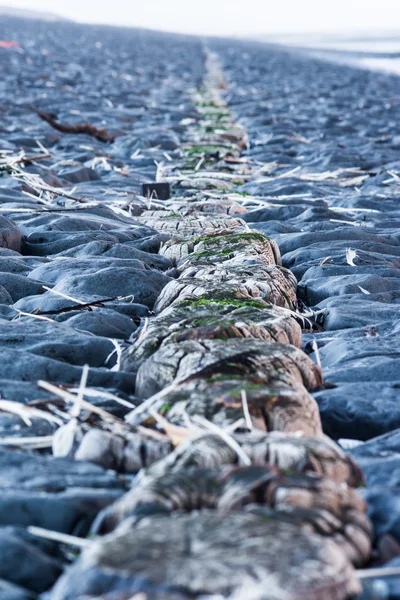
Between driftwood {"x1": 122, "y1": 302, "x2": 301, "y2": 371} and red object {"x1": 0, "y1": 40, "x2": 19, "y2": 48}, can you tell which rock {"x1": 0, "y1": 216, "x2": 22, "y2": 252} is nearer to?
driftwood {"x1": 122, "y1": 302, "x2": 301, "y2": 371}

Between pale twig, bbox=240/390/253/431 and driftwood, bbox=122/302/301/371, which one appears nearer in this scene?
pale twig, bbox=240/390/253/431

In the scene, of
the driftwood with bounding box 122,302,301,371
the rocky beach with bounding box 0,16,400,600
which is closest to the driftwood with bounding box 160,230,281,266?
the rocky beach with bounding box 0,16,400,600

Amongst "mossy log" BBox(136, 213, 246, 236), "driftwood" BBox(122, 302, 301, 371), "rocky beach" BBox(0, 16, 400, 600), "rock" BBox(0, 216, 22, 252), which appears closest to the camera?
"rocky beach" BBox(0, 16, 400, 600)

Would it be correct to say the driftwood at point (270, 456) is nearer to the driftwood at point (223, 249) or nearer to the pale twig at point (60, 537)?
the pale twig at point (60, 537)

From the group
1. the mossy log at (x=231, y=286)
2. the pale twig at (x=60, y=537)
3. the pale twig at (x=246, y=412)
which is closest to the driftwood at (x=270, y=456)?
the pale twig at (x=246, y=412)

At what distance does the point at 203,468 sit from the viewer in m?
1.84

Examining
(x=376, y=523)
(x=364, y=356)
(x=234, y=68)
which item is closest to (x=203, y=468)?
(x=376, y=523)

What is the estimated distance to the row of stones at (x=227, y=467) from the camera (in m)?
1.41

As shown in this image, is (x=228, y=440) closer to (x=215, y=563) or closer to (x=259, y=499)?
(x=259, y=499)

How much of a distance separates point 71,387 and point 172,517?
3.21ft

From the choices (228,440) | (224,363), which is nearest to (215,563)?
(228,440)

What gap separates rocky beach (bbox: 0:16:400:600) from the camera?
1.50 meters

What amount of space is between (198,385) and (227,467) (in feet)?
1.81

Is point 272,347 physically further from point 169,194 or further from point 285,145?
point 285,145
